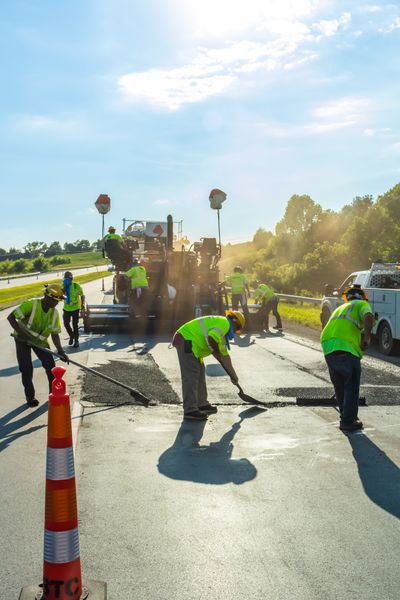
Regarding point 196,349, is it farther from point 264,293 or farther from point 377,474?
point 264,293

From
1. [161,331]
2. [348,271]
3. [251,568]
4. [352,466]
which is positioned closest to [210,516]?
[251,568]

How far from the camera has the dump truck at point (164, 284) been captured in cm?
1967

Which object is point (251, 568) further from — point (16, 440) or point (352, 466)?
point (16, 440)

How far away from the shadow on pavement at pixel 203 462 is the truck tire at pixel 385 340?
7731 millimetres

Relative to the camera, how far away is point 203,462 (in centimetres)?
635

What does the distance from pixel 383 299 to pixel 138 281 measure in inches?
283

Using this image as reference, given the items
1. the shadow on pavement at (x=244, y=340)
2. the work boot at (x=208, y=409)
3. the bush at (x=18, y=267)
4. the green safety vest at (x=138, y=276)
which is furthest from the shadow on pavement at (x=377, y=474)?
the bush at (x=18, y=267)

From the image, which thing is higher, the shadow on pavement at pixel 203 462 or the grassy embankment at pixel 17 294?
the shadow on pavement at pixel 203 462

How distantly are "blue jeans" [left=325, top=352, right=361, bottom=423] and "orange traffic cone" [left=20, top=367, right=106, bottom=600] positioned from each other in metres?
4.58

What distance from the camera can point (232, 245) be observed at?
150 metres

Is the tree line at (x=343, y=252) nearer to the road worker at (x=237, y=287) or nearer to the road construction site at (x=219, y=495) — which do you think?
the road worker at (x=237, y=287)

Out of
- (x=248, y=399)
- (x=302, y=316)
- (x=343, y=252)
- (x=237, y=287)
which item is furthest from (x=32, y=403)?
(x=343, y=252)

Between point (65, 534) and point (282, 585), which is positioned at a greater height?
point (65, 534)

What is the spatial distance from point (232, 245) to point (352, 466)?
14411cm
